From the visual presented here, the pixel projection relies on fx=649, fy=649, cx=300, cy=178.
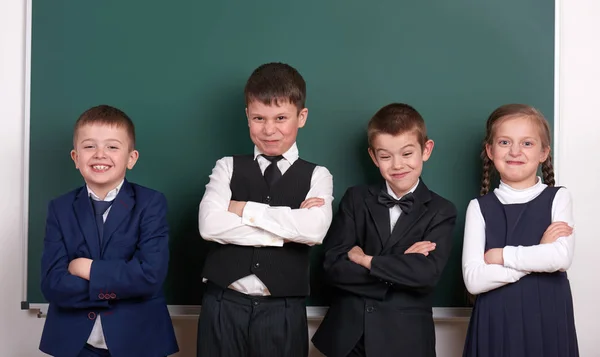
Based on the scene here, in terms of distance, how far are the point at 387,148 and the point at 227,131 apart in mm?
787

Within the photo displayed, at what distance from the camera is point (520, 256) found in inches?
96.0

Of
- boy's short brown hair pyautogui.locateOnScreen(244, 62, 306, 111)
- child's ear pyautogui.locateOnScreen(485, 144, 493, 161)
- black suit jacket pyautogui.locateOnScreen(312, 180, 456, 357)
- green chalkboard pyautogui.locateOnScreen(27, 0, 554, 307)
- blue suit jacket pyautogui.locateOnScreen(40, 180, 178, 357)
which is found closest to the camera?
blue suit jacket pyautogui.locateOnScreen(40, 180, 178, 357)

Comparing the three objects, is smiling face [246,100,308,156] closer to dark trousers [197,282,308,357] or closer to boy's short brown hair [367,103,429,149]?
boy's short brown hair [367,103,429,149]

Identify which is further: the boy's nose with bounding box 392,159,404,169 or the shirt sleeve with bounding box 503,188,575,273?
the boy's nose with bounding box 392,159,404,169

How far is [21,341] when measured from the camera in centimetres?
305

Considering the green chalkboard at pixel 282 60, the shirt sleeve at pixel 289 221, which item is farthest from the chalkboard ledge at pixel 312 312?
the shirt sleeve at pixel 289 221

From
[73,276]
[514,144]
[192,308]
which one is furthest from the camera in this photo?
[192,308]

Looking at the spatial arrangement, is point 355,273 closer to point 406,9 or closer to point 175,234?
point 175,234

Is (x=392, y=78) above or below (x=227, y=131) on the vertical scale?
above

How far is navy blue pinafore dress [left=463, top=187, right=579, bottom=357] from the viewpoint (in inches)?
97.2

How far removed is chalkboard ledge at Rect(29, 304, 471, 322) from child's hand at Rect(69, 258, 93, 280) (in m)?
0.66

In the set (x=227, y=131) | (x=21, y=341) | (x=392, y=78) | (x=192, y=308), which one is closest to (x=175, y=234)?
(x=192, y=308)

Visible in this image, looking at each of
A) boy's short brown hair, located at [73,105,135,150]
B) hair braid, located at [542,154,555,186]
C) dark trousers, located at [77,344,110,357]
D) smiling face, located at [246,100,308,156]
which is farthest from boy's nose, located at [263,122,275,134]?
hair braid, located at [542,154,555,186]

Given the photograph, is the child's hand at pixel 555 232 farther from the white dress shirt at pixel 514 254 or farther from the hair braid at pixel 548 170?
the hair braid at pixel 548 170
